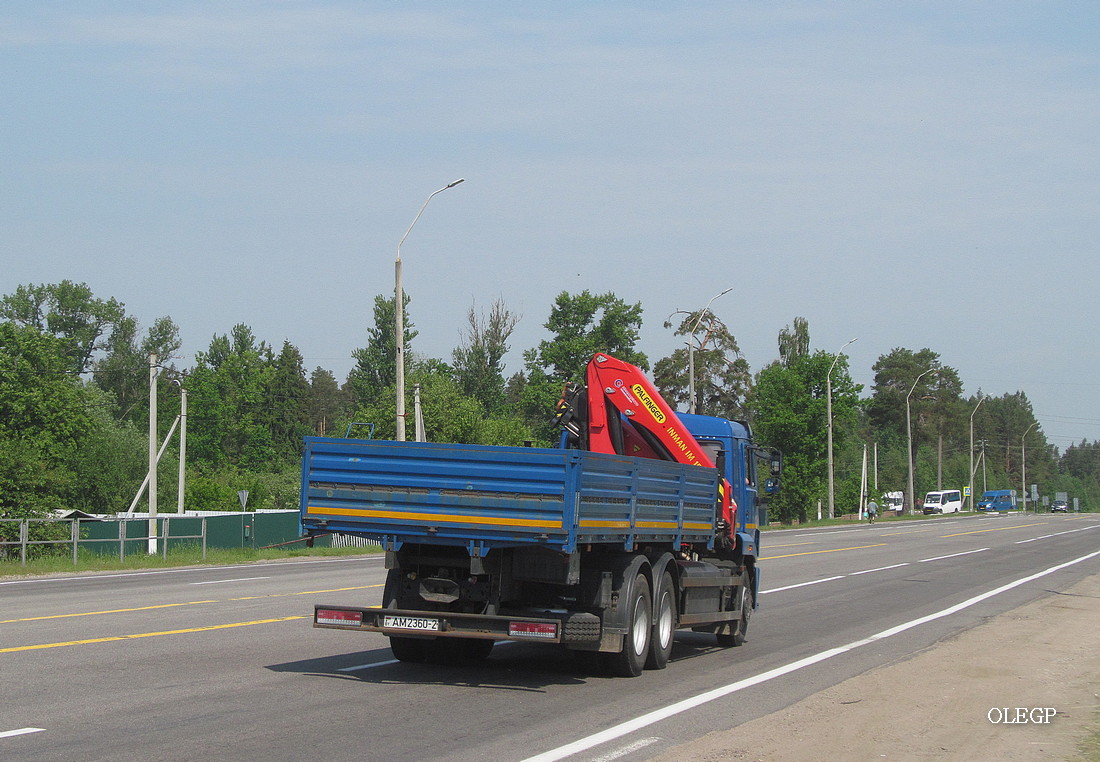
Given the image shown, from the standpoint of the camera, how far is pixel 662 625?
11.9 m

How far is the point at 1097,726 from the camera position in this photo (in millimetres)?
9094

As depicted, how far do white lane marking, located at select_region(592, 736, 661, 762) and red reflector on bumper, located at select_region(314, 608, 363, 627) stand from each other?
3.41m

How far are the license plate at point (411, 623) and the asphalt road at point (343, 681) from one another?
516 mm

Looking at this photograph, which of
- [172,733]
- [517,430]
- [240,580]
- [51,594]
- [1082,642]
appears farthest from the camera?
[517,430]

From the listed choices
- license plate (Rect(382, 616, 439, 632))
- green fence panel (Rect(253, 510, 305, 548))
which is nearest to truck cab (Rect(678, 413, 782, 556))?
license plate (Rect(382, 616, 439, 632))

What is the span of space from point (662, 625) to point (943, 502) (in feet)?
372

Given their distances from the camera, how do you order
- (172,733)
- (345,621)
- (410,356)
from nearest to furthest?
(172,733), (345,621), (410,356)

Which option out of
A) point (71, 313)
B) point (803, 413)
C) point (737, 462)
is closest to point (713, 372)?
point (803, 413)

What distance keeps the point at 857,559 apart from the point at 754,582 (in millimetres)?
21274

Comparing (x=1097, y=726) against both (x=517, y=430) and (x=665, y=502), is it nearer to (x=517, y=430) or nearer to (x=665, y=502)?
(x=665, y=502)

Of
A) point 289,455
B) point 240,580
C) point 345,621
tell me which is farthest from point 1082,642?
point 289,455

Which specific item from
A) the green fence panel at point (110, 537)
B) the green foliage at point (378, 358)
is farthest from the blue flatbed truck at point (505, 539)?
the green foliage at point (378, 358)

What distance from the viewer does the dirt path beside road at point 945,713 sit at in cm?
795

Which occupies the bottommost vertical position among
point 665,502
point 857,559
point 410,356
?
point 857,559
